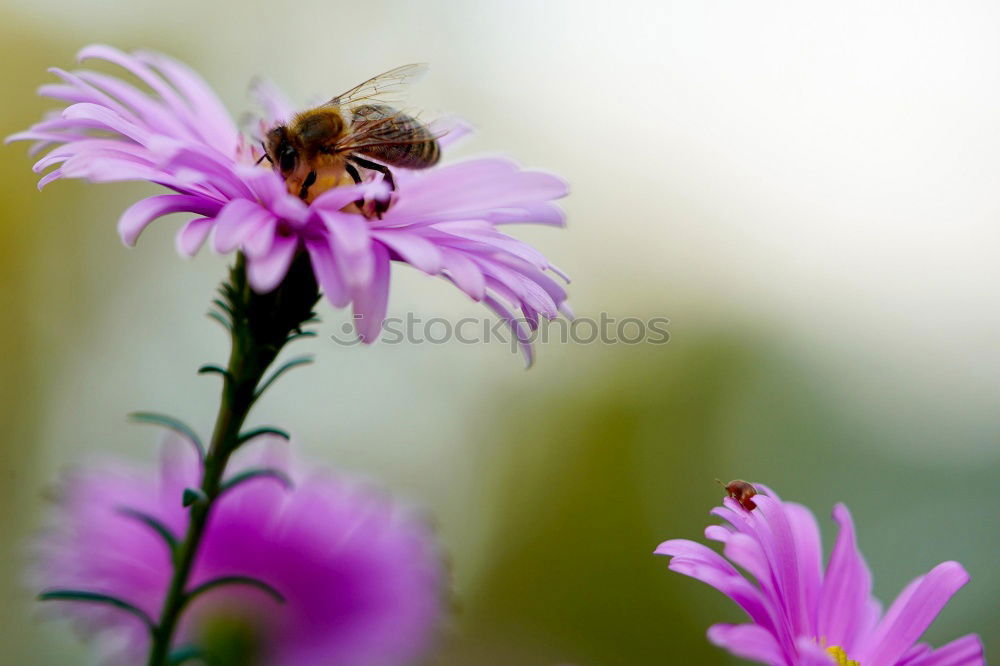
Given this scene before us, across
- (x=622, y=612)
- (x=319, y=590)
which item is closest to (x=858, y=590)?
(x=319, y=590)

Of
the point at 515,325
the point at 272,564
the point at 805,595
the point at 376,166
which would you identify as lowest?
the point at 272,564

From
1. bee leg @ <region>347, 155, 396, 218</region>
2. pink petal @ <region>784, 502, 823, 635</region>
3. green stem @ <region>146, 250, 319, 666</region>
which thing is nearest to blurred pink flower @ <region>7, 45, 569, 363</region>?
green stem @ <region>146, 250, 319, 666</region>

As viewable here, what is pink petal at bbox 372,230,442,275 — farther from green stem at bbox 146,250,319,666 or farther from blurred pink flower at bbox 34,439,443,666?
blurred pink flower at bbox 34,439,443,666

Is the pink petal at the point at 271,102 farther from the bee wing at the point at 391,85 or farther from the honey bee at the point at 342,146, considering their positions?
the bee wing at the point at 391,85

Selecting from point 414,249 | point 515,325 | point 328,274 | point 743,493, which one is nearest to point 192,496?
point 328,274

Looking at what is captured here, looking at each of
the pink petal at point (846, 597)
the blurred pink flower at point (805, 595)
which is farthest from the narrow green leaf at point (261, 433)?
the pink petal at point (846, 597)

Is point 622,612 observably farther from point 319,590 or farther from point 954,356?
point 319,590

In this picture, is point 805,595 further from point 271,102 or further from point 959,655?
point 271,102
